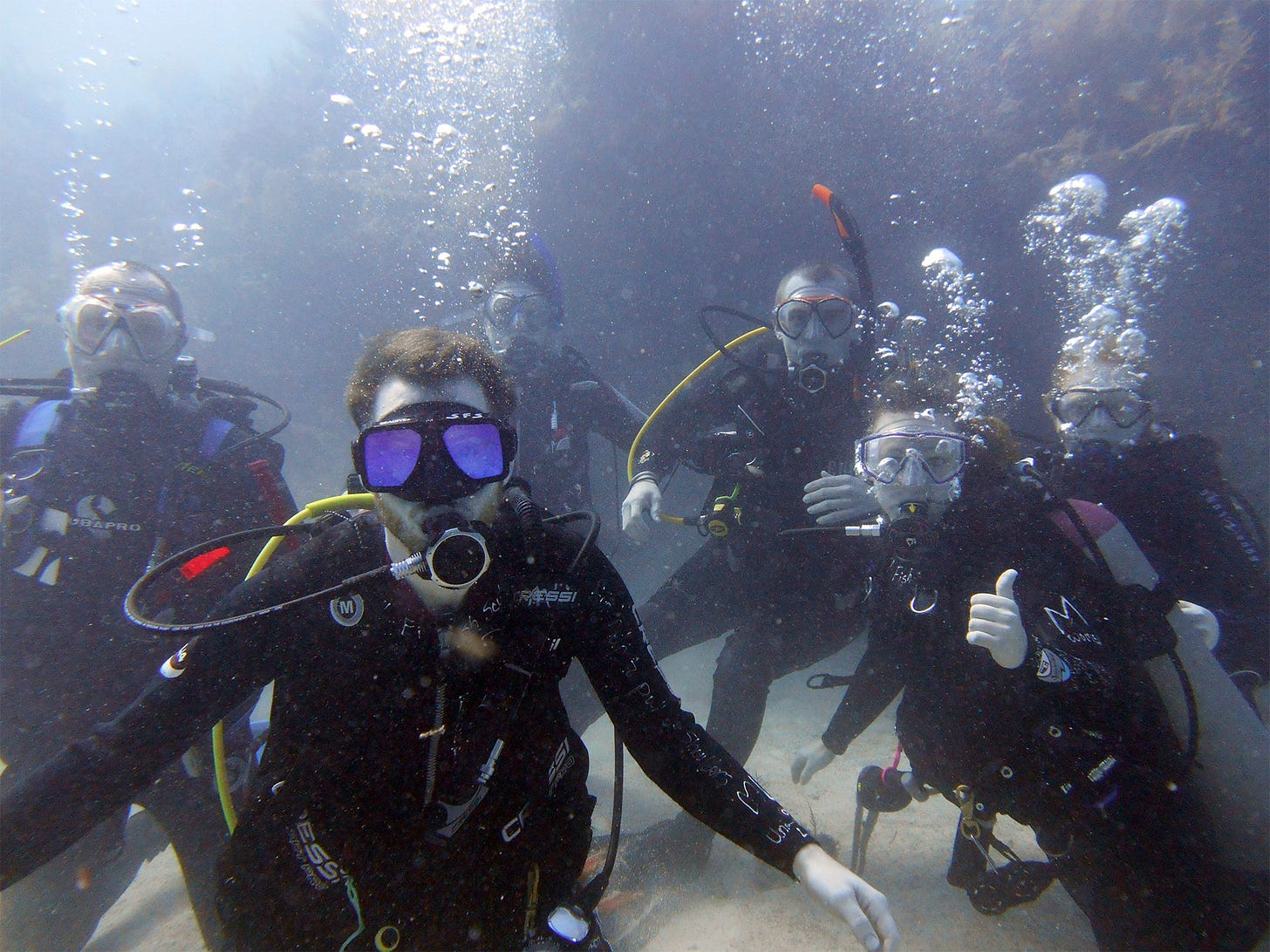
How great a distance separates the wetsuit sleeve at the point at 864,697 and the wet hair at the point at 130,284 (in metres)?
5.63

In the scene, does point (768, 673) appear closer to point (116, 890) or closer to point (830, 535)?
point (830, 535)

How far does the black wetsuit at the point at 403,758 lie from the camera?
1703 millimetres

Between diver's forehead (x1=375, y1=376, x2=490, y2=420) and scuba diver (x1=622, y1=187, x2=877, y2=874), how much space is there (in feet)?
9.38

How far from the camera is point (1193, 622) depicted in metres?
2.99

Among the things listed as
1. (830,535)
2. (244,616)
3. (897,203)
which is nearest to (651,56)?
(897,203)

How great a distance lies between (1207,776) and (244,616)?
174 inches

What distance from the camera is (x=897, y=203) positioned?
9.16 m

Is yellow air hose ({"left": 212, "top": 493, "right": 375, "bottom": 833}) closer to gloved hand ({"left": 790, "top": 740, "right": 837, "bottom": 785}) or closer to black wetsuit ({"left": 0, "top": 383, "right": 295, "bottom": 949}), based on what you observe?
black wetsuit ({"left": 0, "top": 383, "right": 295, "bottom": 949})

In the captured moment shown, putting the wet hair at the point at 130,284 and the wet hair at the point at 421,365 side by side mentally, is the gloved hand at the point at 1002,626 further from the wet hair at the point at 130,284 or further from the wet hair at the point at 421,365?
the wet hair at the point at 130,284

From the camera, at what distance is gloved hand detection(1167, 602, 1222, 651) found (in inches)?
→ 115

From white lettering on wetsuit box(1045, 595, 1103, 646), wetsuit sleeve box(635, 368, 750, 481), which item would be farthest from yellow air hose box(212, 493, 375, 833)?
white lettering on wetsuit box(1045, 595, 1103, 646)

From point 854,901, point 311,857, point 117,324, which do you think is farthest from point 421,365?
point 117,324

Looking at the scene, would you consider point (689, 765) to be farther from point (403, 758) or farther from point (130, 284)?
point (130, 284)

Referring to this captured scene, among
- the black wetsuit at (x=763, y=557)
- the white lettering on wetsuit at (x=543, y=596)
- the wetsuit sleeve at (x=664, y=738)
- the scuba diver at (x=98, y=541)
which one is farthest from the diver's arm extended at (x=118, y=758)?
the black wetsuit at (x=763, y=557)
